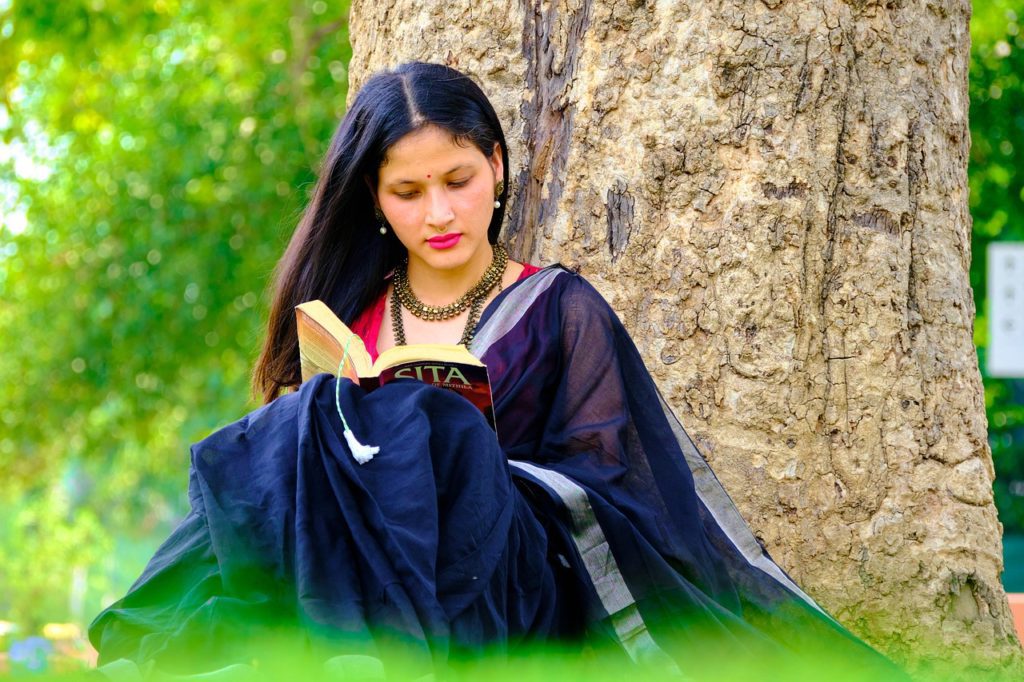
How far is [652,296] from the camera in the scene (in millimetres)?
3604

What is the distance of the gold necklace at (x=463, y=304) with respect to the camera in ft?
10.9

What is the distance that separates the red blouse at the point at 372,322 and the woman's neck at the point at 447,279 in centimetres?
10

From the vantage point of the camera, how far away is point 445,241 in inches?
128

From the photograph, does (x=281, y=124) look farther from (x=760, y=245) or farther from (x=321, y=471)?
(x=321, y=471)

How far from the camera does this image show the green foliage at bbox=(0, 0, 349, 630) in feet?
30.7

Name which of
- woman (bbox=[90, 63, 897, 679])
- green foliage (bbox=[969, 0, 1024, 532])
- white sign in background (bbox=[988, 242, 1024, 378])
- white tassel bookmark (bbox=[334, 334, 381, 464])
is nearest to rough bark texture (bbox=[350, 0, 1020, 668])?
woman (bbox=[90, 63, 897, 679])

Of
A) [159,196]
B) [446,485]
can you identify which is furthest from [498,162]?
[159,196]

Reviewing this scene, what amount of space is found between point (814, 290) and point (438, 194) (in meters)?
1.02

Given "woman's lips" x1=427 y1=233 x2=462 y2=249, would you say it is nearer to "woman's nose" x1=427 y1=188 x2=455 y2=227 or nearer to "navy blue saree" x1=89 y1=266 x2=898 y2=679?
"woman's nose" x1=427 y1=188 x2=455 y2=227

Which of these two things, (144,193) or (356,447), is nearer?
(356,447)

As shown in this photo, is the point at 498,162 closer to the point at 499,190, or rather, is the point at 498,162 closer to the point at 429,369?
the point at 499,190

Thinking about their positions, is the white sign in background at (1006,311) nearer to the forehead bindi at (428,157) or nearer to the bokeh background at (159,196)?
the bokeh background at (159,196)

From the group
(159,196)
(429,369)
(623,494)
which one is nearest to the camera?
(429,369)

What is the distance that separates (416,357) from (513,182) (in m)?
1.29
